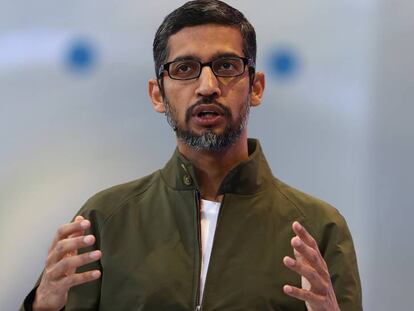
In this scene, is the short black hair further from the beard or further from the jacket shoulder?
the jacket shoulder

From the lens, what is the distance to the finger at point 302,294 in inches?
40.8

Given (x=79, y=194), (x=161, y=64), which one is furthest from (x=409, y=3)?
(x=79, y=194)

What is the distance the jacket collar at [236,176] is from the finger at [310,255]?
29 centimetres

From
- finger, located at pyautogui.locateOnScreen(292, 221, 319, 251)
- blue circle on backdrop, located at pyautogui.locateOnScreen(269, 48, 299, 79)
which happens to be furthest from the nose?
blue circle on backdrop, located at pyautogui.locateOnScreen(269, 48, 299, 79)

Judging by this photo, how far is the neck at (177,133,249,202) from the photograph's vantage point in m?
1.38

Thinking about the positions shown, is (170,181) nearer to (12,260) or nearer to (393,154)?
(12,260)

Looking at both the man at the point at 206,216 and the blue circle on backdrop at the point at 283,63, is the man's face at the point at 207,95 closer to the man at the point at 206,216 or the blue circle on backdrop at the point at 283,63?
the man at the point at 206,216

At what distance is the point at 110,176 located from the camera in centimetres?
173

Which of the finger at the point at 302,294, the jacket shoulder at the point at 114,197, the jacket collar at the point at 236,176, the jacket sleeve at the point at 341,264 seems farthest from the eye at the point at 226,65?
the finger at the point at 302,294

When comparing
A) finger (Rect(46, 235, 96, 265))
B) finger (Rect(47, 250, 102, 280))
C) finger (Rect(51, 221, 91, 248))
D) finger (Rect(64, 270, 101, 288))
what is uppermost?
finger (Rect(51, 221, 91, 248))

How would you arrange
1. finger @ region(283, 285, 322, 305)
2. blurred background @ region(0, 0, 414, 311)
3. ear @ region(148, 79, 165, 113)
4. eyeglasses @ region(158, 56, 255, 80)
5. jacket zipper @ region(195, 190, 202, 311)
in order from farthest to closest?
blurred background @ region(0, 0, 414, 311), ear @ region(148, 79, 165, 113), eyeglasses @ region(158, 56, 255, 80), jacket zipper @ region(195, 190, 202, 311), finger @ region(283, 285, 322, 305)

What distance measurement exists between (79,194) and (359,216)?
0.81 meters

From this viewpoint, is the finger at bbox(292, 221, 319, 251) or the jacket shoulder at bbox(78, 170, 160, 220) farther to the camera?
the jacket shoulder at bbox(78, 170, 160, 220)

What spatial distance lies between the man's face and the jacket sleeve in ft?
0.99
